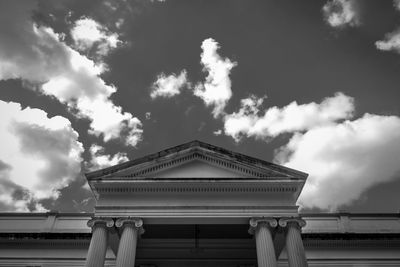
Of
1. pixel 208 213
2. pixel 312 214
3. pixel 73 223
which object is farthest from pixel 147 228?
pixel 312 214

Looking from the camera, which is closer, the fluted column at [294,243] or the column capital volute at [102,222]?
the fluted column at [294,243]

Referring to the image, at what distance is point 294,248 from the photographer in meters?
15.4

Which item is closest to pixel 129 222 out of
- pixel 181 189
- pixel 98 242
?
pixel 98 242

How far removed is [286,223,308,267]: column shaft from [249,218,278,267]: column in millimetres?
648

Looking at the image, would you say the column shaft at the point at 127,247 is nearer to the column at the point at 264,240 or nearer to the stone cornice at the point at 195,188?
the stone cornice at the point at 195,188

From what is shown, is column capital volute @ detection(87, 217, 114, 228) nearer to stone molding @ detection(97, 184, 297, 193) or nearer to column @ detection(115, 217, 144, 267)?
column @ detection(115, 217, 144, 267)

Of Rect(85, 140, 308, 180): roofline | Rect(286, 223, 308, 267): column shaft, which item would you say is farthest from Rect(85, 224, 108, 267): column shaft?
Rect(286, 223, 308, 267): column shaft

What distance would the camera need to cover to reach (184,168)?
17.9 metres

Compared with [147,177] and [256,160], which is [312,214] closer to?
[256,160]

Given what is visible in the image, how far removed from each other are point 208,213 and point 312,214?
28.9ft

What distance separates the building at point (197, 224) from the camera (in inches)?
637

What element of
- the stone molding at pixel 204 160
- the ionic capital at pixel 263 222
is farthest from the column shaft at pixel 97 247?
the ionic capital at pixel 263 222

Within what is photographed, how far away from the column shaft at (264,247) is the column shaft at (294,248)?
0.69m

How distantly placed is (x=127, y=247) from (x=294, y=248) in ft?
22.8
